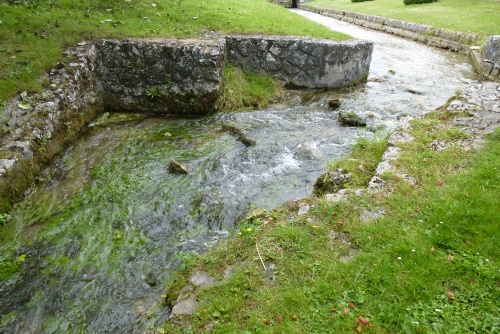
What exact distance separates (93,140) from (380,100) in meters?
8.41

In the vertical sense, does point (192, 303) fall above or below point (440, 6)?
below

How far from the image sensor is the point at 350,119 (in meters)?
8.83

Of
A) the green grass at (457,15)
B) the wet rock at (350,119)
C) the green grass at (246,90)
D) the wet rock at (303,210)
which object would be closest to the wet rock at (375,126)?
the wet rock at (350,119)

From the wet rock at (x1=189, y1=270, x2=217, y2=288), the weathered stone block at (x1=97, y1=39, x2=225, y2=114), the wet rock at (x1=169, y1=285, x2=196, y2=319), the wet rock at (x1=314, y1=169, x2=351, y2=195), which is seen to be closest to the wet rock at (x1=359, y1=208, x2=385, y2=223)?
the wet rock at (x1=314, y1=169, x2=351, y2=195)

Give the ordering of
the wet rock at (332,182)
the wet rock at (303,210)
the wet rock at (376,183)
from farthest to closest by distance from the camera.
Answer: the wet rock at (332,182), the wet rock at (376,183), the wet rock at (303,210)

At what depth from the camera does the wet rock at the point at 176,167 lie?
675 cm

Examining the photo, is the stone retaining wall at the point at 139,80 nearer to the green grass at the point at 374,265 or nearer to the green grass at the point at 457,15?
the green grass at the point at 374,265

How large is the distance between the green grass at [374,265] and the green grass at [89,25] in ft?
20.2

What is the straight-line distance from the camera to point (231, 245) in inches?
179

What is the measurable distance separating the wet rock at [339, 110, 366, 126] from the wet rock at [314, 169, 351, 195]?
336 cm

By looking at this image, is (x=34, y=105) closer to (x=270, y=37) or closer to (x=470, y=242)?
(x=270, y=37)

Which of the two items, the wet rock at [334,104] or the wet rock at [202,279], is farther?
the wet rock at [334,104]

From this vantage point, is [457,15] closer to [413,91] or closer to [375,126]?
[413,91]

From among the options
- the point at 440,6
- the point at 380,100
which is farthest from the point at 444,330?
the point at 440,6
